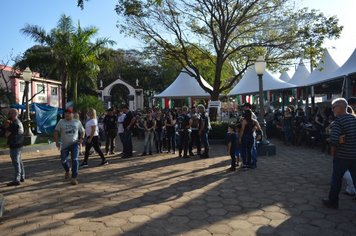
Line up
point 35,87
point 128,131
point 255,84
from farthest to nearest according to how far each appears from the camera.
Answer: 1. point 35,87
2. point 255,84
3. point 128,131

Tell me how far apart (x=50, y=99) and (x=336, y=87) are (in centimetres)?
2769

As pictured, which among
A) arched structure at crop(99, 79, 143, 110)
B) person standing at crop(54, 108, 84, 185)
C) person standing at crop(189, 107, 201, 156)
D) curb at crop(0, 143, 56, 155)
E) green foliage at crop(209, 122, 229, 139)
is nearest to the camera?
person standing at crop(54, 108, 84, 185)

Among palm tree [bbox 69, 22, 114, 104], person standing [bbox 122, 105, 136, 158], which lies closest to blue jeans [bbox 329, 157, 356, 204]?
person standing [bbox 122, 105, 136, 158]

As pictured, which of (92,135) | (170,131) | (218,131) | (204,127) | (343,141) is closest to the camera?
(343,141)

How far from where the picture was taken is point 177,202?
5820 millimetres

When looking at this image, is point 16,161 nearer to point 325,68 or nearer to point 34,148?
point 34,148

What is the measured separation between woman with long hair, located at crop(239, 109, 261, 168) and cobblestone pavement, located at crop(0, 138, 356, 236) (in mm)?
373

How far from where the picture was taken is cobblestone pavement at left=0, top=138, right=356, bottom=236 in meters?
4.64

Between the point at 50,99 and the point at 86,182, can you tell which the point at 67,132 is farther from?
the point at 50,99

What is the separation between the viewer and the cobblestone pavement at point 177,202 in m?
4.64

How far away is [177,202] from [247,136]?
3.25m

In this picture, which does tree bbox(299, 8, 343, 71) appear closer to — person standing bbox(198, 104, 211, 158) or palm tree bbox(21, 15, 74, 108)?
person standing bbox(198, 104, 211, 158)

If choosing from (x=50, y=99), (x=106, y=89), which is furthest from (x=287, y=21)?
(x=106, y=89)

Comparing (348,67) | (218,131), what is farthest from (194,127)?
(348,67)
